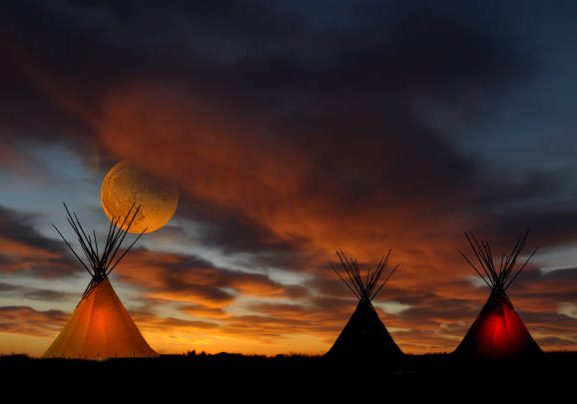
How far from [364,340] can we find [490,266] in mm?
3978

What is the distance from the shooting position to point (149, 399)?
8.97 m

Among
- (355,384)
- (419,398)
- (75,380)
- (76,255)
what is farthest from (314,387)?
(76,255)

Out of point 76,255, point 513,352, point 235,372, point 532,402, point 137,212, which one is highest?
point 137,212

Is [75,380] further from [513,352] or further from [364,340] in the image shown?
[513,352]

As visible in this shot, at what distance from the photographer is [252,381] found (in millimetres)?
10531

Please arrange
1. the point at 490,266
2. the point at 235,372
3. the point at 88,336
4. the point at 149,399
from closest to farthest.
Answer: the point at 149,399 → the point at 235,372 → the point at 88,336 → the point at 490,266

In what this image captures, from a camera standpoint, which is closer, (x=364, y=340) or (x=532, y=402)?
(x=532, y=402)

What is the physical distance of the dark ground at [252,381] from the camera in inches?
376

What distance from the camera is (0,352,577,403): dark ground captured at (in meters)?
9.56

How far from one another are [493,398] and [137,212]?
975 cm

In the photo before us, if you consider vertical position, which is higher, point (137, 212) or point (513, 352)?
point (137, 212)

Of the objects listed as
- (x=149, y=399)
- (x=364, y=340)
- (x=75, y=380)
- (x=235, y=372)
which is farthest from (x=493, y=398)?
(x=364, y=340)

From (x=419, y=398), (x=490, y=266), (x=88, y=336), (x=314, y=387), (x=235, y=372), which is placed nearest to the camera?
(x=419, y=398)

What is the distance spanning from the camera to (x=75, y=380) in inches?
398
